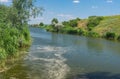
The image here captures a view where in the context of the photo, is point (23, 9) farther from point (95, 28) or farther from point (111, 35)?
point (95, 28)

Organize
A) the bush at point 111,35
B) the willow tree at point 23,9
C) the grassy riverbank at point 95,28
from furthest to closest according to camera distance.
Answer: the grassy riverbank at point 95,28 < the bush at point 111,35 < the willow tree at point 23,9

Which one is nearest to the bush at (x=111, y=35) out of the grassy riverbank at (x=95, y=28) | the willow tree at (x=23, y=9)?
the grassy riverbank at (x=95, y=28)

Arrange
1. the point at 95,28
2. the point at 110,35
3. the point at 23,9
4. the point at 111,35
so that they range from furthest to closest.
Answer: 1. the point at 95,28
2. the point at 110,35
3. the point at 111,35
4. the point at 23,9

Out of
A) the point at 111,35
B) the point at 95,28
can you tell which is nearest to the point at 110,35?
the point at 111,35

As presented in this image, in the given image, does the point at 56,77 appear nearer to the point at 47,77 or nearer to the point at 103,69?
the point at 47,77

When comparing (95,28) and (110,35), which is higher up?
(95,28)

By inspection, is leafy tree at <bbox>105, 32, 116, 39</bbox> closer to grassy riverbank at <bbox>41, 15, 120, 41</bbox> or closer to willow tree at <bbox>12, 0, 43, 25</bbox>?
grassy riverbank at <bbox>41, 15, 120, 41</bbox>

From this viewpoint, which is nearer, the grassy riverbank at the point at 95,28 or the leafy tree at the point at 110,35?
the leafy tree at the point at 110,35

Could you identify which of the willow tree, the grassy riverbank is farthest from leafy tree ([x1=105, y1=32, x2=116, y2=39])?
the willow tree

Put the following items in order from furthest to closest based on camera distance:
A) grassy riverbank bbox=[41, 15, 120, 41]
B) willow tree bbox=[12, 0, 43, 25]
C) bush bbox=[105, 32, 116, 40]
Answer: grassy riverbank bbox=[41, 15, 120, 41]
bush bbox=[105, 32, 116, 40]
willow tree bbox=[12, 0, 43, 25]

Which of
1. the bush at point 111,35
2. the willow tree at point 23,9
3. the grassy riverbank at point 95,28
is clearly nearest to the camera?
the willow tree at point 23,9

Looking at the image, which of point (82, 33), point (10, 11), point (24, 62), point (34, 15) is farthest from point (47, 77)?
point (82, 33)

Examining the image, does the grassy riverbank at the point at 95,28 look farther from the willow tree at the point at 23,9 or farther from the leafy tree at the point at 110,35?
the willow tree at the point at 23,9

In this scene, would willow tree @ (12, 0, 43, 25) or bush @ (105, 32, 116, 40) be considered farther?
bush @ (105, 32, 116, 40)
